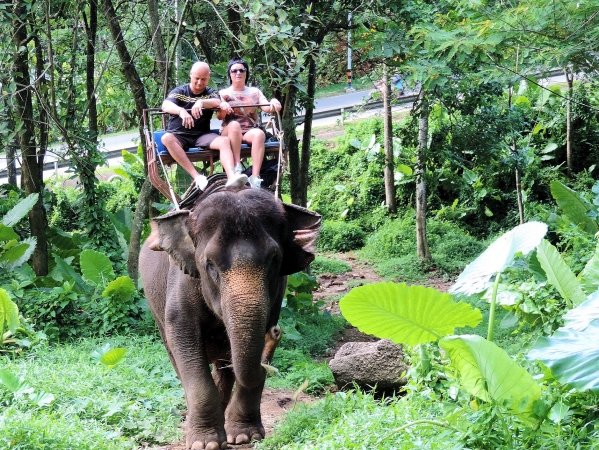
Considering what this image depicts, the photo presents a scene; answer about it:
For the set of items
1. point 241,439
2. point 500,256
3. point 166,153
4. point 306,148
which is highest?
point 166,153

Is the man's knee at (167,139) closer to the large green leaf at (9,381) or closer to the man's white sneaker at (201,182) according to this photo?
the man's white sneaker at (201,182)

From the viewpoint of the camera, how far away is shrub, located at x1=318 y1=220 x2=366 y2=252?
16.0 m

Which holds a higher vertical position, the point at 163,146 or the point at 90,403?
the point at 163,146

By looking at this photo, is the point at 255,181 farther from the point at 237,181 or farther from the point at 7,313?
the point at 7,313

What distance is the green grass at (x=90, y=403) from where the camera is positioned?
18.1 feet

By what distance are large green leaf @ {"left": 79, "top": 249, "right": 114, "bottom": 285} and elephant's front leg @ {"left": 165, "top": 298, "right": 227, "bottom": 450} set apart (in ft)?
13.1

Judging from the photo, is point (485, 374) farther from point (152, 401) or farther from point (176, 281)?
point (152, 401)

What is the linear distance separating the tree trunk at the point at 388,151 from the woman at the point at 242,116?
22.7 feet

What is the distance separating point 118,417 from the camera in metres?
6.52

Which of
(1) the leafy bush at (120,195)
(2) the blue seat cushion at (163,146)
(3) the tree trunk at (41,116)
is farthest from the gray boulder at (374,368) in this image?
(1) the leafy bush at (120,195)

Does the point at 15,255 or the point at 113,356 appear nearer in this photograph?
the point at 113,356

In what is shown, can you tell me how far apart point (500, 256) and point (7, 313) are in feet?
16.5

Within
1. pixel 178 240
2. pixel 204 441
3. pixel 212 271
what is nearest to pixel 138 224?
pixel 178 240

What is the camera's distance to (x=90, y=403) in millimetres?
6562
